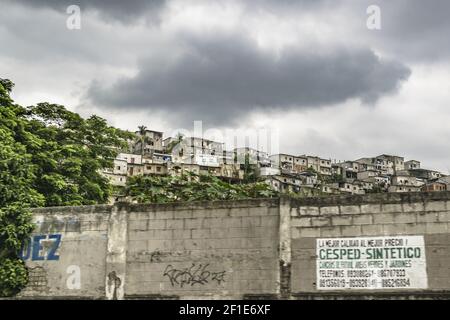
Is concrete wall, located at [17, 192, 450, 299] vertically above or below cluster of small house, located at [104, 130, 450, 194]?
below

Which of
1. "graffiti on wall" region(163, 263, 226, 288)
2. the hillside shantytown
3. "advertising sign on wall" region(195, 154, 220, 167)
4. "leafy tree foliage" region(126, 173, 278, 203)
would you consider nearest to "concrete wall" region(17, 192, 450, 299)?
"graffiti on wall" region(163, 263, 226, 288)

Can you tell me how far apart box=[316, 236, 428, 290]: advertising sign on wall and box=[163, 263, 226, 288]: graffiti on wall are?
2.78m

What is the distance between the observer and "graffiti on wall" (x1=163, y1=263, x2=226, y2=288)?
49.0ft

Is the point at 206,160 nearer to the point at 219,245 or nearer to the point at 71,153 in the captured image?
the point at 71,153

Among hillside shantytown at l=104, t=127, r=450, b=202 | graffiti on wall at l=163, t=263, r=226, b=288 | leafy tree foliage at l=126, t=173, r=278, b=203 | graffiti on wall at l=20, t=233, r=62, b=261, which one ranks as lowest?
graffiti on wall at l=163, t=263, r=226, b=288

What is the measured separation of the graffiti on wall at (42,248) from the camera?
16.5 meters

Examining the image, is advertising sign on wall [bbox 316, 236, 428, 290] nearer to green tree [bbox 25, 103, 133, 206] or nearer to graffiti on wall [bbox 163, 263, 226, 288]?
graffiti on wall [bbox 163, 263, 226, 288]

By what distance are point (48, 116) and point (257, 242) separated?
18.4 metres

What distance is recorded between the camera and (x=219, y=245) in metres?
15.1

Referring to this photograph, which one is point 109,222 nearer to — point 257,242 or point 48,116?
point 257,242

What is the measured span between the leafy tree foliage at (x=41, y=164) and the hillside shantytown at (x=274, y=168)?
3924 cm

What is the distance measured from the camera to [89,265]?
15914 mm

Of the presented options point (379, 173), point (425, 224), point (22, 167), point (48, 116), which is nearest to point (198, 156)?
point (379, 173)

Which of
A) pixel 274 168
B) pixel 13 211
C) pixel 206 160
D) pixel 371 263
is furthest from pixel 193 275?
pixel 274 168
